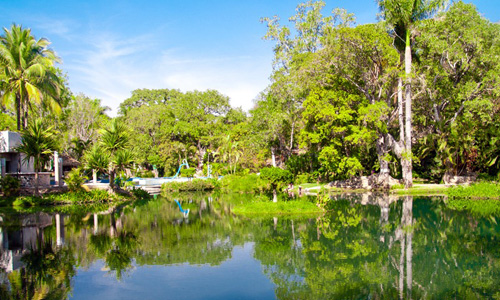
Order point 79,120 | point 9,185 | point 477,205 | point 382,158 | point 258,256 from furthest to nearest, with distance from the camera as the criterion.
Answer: point 79,120
point 382,158
point 9,185
point 477,205
point 258,256

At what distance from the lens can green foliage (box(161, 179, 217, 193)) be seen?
39.7 metres

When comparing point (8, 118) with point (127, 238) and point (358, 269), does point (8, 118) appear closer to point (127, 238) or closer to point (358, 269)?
point (127, 238)

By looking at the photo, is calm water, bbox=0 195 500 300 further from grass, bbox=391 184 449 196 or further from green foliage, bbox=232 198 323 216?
grass, bbox=391 184 449 196

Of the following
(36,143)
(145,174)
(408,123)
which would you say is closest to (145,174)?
(145,174)

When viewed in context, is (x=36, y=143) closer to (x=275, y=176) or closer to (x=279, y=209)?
(x=275, y=176)

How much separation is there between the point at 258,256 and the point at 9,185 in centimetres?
2168

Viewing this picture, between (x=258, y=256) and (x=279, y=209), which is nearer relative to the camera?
(x=258, y=256)

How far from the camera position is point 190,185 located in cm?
4041

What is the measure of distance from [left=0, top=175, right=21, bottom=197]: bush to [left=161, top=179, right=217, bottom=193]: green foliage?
14372mm

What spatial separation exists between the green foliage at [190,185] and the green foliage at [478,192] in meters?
23.3

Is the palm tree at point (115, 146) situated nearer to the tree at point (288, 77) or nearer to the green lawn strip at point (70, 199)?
the green lawn strip at point (70, 199)

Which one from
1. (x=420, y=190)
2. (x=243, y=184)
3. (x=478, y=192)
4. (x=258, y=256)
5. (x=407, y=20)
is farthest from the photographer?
(x=243, y=184)

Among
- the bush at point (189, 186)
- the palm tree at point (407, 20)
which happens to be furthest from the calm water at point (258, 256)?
the bush at point (189, 186)

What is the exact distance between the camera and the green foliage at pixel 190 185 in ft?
130
